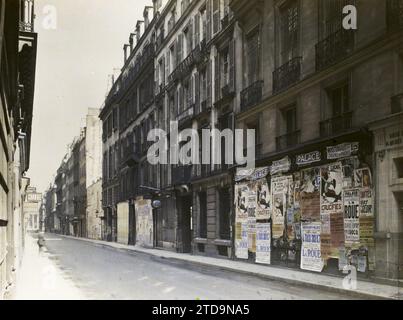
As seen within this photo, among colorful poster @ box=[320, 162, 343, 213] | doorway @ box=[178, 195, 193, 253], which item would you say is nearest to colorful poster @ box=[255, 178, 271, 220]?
colorful poster @ box=[320, 162, 343, 213]

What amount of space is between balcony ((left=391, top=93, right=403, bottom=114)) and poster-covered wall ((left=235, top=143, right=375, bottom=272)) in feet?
5.51

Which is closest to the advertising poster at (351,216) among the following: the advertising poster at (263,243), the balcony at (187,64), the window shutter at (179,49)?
the advertising poster at (263,243)

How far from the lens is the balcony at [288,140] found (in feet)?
62.7

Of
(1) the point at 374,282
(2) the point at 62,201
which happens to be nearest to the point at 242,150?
(1) the point at 374,282

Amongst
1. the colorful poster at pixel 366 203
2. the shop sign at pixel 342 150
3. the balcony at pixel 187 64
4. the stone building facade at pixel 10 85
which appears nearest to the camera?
the stone building facade at pixel 10 85

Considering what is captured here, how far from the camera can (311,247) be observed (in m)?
17.5

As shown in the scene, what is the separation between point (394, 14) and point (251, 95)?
9465 mm

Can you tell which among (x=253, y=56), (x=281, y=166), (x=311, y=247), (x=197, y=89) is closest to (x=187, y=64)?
(x=197, y=89)

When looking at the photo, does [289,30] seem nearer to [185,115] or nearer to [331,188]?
[331,188]

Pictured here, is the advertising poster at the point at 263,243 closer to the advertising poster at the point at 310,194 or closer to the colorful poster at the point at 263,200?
the colorful poster at the point at 263,200

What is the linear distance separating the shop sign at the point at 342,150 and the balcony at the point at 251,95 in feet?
19.9

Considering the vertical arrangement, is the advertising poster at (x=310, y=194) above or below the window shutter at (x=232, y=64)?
below

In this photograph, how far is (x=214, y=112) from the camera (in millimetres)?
27016

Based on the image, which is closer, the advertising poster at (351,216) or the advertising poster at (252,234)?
the advertising poster at (351,216)
